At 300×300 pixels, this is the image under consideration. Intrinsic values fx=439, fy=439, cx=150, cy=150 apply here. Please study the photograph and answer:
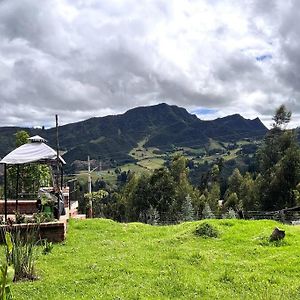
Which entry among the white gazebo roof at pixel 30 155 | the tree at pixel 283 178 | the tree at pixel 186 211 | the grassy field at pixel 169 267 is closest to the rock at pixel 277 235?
the grassy field at pixel 169 267

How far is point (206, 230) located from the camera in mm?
17969

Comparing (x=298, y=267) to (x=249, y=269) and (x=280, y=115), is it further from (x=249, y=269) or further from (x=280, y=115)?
(x=280, y=115)

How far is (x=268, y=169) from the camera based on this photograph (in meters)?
66.0

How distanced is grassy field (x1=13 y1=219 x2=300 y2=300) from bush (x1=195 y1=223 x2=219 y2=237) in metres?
0.25

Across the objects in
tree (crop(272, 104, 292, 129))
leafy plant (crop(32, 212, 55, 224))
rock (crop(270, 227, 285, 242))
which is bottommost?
rock (crop(270, 227, 285, 242))

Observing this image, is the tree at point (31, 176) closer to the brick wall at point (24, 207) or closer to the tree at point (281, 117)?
the brick wall at point (24, 207)

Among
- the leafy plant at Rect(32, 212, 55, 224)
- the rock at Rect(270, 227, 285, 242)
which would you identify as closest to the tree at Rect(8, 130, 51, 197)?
the leafy plant at Rect(32, 212, 55, 224)

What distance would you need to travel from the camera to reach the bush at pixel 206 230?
17.8 metres

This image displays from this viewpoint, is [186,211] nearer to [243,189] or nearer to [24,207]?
[243,189]

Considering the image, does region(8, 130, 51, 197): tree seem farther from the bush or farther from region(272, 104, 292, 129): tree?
region(272, 104, 292, 129): tree

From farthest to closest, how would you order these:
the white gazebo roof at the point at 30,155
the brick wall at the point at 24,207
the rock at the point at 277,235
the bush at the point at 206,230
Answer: the brick wall at the point at 24,207, the white gazebo roof at the point at 30,155, the bush at the point at 206,230, the rock at the point at 277,235

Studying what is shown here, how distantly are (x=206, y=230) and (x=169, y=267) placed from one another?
554 centimetres

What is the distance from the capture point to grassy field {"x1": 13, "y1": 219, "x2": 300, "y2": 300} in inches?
413

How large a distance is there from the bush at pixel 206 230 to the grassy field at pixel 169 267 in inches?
10.0
